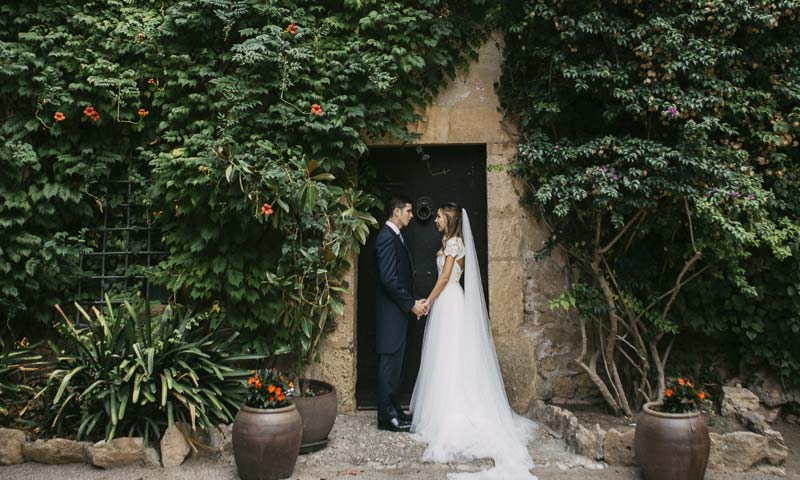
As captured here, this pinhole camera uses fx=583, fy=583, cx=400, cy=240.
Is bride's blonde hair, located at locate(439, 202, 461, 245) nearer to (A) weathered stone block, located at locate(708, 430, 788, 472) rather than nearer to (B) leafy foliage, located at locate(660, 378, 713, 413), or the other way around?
(B) leafy foliage, located at locate(660, 378, 713, 413)

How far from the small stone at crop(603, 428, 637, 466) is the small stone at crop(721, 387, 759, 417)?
1097 mm

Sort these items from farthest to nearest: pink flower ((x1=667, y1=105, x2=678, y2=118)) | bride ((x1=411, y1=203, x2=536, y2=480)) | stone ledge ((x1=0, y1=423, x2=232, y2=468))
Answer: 1. pink flower ((x1=667, y1=105, x2=678, y2=118))
2. bride ((x1=411, y1=203, x2=536, y2=480))
3. stone ledge ((x1=0, y1=423, x2=232, y2=468))

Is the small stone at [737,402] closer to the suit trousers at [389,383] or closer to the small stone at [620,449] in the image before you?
the small stone at [620,449]

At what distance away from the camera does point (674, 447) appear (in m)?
3.59

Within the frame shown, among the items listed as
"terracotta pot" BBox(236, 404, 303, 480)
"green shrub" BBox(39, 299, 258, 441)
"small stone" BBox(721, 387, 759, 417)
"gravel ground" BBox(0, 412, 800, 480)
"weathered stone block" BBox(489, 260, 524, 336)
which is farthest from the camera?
"weathered stone block" BBox(489, 260, 524, 336)

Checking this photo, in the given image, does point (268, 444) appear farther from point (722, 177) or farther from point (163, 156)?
point (722, 177)

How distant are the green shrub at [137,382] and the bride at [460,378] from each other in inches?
57.9

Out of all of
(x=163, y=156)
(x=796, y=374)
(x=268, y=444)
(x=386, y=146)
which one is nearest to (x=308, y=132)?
(x=386, y=146)

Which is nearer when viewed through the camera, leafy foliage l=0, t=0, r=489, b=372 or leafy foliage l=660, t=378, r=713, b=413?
leafy foliage l=660, t=378, r=713, b=413

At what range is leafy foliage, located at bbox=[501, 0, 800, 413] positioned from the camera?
447 centimetres

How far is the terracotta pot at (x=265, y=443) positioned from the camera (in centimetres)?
370

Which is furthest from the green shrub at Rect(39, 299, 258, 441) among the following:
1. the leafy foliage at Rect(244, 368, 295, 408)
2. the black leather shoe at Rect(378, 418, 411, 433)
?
the black leather shoe at Rect(378, 418, 411, 433)

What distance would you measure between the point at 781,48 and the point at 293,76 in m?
3.99

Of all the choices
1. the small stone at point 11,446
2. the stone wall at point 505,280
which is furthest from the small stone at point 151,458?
the stone wall at point 505,280
